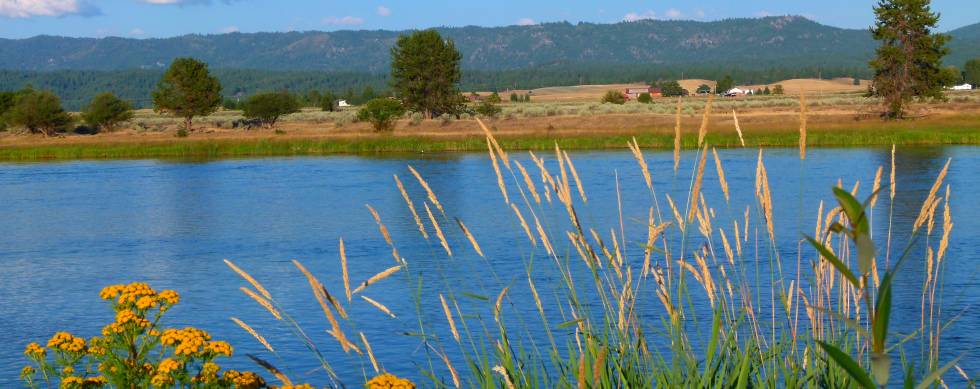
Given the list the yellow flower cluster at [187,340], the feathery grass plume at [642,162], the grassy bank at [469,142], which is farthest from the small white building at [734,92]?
the yellow flower cluster at [187,340]

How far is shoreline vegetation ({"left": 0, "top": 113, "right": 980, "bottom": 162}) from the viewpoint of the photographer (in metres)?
42.7

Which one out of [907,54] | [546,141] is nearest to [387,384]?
[546,141]

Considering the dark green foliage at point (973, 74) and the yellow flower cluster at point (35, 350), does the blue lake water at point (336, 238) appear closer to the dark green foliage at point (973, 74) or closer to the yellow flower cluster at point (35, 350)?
the yellow flower cluster at point (35, 350)

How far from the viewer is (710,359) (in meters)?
4.08

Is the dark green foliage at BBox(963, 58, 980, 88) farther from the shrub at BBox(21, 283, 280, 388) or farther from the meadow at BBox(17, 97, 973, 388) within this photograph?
the shrub at BBox(21, 283, 280, 388)

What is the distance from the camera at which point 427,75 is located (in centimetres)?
6594

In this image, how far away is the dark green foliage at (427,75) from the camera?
216ft

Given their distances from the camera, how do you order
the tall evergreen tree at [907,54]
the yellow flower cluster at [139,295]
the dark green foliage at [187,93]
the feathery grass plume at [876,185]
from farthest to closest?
the dark green foliage at [187,93], the tall evergreen tree at [907,54], the yellow flower cluster at [139,295], the feathery grass plume at [876,185]

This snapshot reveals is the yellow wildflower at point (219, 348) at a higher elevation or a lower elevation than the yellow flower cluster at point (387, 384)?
lower

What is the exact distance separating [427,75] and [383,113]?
8.03 meters

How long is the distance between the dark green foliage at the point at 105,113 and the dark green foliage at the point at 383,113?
49.2 feet

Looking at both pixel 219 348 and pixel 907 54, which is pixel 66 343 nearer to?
pixel 219 348

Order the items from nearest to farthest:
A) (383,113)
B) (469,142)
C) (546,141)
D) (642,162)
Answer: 1. (642,162)
2. (546,141)
3. (469,142)
4. (383,113)

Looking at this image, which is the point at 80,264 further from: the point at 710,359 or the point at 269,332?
A: the point at 710,359
